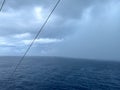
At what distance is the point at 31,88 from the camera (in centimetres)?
6700

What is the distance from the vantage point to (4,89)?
64.0 metres

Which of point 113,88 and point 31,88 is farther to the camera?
point 113,88

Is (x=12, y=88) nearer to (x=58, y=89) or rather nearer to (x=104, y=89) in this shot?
(x=58, y=89)

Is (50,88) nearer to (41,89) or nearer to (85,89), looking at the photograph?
(41,89)

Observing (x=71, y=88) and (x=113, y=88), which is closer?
(x=71, y=88)

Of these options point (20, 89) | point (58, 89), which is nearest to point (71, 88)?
point (58, 89)

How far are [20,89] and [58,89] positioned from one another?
55.6 feet

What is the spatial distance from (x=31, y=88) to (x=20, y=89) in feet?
16.0

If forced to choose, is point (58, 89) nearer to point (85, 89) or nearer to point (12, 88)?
point (85, 89)

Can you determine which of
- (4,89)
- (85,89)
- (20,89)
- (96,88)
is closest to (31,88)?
(20,89)

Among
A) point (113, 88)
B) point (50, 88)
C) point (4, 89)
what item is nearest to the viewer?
point (4, 89)

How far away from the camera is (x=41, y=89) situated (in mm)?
65250

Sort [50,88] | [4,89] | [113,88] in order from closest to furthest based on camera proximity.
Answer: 1. [4,89]
2. [50,88]
3. [113,88]

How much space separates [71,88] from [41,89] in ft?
45.7
